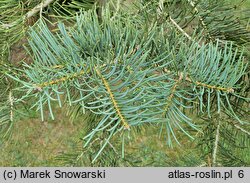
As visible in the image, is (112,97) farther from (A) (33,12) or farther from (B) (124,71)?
(A) (33,12)

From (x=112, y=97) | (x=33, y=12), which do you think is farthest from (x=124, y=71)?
(x=33, y=12)

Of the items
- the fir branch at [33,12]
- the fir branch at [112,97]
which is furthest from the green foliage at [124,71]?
the fir branch at [33,12]

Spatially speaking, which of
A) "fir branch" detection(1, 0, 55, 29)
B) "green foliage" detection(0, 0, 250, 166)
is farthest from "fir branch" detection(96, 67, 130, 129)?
"fir branch" detection(1, 0, 55, 29)

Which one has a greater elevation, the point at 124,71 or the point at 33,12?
the point at 33,12

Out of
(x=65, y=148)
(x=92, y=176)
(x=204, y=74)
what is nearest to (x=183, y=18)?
(x=204, y=74)

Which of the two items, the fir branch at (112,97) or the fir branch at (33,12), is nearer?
the fir branch at (112,97)

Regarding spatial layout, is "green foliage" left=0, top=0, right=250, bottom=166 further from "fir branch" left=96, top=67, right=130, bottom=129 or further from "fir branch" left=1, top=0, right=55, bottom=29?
"fir branch" left=1, top=0, right=55, bottom=29

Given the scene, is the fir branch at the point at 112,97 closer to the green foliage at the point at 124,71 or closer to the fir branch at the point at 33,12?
the green foliage at the point at 124,71

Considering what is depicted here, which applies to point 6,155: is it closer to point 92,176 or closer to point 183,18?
point 92,176

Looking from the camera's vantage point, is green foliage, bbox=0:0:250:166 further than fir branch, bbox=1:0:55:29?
No

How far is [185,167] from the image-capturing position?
0.50 meters

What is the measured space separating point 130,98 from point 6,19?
331 millimetres

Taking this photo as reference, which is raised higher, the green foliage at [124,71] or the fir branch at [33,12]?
the fir branch at [33,12]

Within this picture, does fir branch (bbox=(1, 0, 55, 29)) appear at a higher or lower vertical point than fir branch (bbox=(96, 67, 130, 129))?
higher
